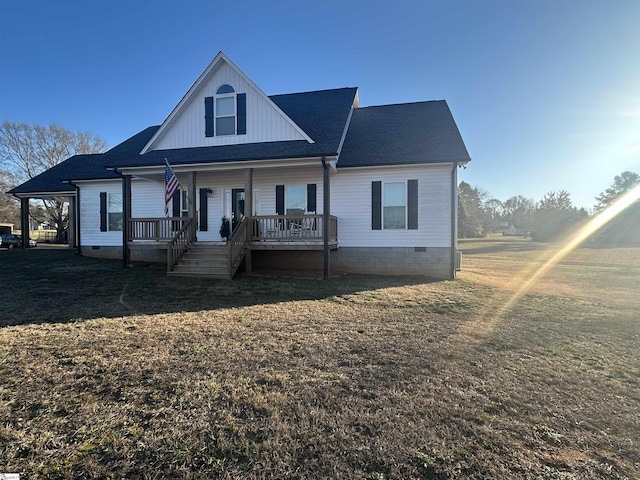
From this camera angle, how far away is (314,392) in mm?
3455

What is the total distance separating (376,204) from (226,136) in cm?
612

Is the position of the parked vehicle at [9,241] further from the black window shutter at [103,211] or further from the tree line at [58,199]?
the black window shutter at [103,211]

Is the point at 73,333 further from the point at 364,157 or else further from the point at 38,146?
the point at 38,146

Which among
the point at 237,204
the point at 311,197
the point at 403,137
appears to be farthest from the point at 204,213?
the point at 403,137

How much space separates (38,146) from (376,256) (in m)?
40.5

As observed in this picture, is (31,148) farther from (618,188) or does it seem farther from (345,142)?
(618,188)

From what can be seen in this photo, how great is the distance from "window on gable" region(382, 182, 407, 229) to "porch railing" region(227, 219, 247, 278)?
5055 mm

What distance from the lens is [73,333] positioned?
5.16 meters

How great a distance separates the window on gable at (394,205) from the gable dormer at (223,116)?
3.64 metres

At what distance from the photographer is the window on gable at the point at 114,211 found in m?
15.3

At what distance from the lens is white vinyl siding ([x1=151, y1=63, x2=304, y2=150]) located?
1198cm

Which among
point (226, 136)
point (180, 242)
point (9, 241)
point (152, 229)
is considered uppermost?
point (226, 136)

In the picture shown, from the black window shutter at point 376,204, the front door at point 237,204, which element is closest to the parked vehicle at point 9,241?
the front door at point 237,204

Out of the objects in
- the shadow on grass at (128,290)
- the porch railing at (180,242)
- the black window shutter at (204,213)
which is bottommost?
the shadow on grass at (128,290)
